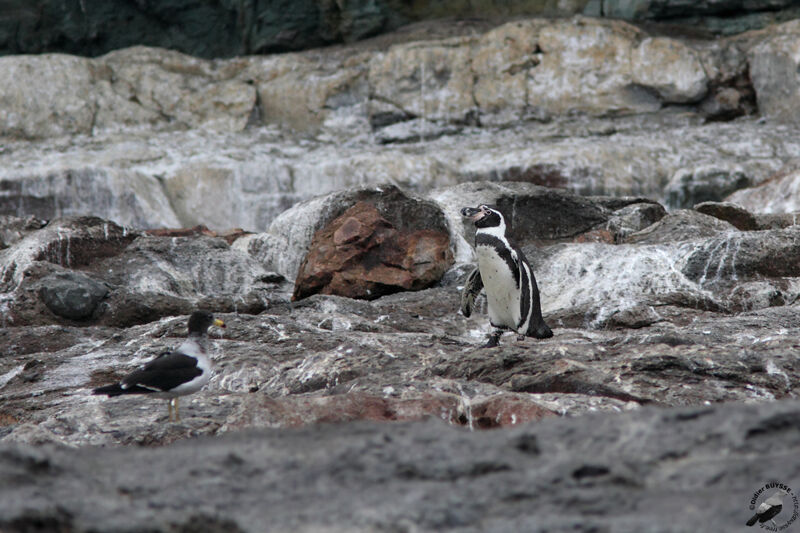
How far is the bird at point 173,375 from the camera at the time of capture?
4.84 m

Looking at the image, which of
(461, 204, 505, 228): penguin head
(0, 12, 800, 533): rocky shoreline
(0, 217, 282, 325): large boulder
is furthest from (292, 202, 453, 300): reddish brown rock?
(461, 204, 505, 228): penguin head

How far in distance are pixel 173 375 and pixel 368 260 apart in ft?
18.3

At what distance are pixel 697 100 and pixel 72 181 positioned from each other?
40.6 ft

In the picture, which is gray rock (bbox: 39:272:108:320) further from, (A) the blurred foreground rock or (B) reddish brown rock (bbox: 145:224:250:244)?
(A) the blurred foreground rock

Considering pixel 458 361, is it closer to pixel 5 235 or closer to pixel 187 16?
pixel 5 235

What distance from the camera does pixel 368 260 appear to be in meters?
10.4

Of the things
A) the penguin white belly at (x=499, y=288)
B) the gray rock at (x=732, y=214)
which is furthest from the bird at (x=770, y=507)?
the gray rock at (x=732, y=214)

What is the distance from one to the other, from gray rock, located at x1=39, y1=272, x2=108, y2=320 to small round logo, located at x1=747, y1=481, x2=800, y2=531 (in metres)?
7.92

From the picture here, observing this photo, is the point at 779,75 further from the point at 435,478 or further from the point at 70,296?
the point at 435,478

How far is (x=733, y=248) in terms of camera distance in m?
9.48

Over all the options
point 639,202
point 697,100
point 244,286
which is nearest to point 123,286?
point 244,286

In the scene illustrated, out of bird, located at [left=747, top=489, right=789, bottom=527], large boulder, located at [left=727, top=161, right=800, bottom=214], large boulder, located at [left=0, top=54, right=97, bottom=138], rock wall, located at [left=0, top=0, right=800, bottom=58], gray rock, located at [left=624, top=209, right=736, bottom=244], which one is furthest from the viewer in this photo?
rock wall, located at [left=0, top=0, right=800, bottom=58]

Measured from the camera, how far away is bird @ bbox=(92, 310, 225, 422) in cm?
484

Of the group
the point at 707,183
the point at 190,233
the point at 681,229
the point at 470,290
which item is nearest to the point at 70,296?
the point at 190,233
